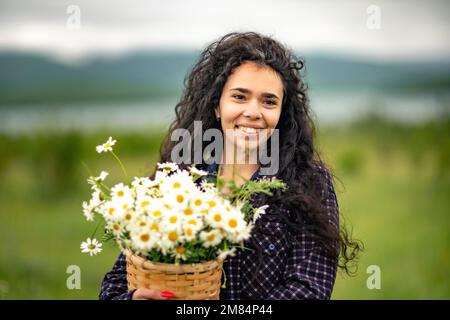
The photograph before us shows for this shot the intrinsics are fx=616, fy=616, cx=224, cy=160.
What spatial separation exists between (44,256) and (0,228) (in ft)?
4.80

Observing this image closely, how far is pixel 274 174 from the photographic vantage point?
2.69 meters

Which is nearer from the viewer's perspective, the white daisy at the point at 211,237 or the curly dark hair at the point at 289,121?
the white daisy at the point at 211,237

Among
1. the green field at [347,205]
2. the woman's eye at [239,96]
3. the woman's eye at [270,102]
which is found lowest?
the green field at [347,205]

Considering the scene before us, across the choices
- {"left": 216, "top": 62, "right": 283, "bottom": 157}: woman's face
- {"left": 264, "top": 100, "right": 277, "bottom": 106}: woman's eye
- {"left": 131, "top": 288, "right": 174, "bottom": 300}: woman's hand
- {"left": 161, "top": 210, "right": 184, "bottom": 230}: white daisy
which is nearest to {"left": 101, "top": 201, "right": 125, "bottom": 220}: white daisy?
{"left": 161, "top": 210, "right": 184, "bottom": 230}: white daisy

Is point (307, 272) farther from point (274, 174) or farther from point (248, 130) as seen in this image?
point (248, 130)

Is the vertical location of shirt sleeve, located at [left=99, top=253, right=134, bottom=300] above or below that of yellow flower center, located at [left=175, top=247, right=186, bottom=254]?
below

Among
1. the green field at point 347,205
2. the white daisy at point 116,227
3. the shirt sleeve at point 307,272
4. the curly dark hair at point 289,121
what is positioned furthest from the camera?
the green field at point 347,205

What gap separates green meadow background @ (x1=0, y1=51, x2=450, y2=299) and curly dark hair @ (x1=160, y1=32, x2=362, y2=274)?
245 cm

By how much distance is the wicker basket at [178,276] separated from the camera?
205cm

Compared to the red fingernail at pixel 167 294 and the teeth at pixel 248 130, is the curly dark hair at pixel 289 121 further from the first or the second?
the red fingernail at pixel 167 294

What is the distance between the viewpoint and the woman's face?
100 inches

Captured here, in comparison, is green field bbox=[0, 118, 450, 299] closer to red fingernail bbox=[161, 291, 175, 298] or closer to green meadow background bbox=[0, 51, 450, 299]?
green meadow background bbox=[0, 51, 450, 299]

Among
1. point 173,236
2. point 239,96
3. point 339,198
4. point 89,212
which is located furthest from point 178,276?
point 339,198

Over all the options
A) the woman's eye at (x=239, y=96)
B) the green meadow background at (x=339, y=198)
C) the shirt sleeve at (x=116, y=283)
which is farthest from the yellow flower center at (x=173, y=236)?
the green meadow background at (x=339, y=198)
